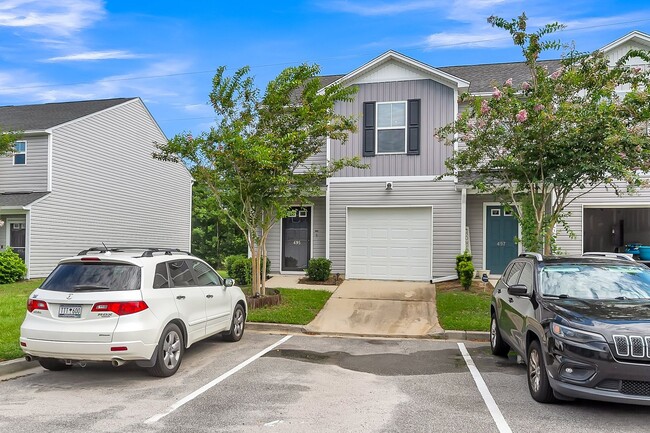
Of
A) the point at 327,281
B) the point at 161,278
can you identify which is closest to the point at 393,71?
the point at 327,281

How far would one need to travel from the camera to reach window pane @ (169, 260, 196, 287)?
6891mm

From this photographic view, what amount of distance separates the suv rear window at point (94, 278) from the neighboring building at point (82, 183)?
1389 centimetres

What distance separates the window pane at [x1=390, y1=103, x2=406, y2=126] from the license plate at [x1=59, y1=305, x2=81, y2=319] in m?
11.5

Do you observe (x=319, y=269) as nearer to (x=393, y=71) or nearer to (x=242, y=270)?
(x=242, y=270)

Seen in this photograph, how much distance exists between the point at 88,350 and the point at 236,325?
319cm

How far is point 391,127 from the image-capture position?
1539 centimetres

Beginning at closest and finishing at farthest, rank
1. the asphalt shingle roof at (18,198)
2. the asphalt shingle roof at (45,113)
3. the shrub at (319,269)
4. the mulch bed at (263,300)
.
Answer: the mulch bed at (263,300) < the shrub at (319,269) < the asphalt shingle roof at (18,198) < the asphalt shingle roof at (45,113)

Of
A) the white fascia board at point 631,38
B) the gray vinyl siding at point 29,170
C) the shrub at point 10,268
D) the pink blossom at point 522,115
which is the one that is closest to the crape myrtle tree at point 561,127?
the pink blossom at point 522,115

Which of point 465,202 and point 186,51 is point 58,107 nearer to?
point 186,51

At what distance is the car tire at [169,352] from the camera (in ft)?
20.3

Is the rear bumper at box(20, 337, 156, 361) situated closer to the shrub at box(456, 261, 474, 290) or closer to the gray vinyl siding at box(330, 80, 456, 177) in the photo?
the shrub at box(456, 261, 474, 290)

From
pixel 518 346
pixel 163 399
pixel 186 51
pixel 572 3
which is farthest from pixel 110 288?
pixel 186 51

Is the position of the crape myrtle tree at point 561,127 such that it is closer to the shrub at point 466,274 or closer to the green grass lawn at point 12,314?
the shrub at point 466,274

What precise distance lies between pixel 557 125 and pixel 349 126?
184 inches
